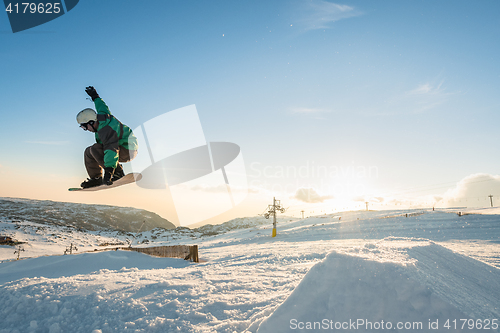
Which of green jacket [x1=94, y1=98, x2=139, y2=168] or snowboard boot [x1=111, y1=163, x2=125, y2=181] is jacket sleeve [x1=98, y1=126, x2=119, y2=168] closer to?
green jacket [x1=94, y1=98, x2=139, y2=168]

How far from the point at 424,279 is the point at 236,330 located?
255 centimetres

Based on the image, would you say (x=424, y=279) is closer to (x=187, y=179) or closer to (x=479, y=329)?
(x=479, y=329)

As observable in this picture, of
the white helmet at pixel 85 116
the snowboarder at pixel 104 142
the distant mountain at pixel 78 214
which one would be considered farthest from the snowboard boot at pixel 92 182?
the distant mountain at pixel 78 214

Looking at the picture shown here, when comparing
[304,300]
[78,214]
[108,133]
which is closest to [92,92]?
[108,133]

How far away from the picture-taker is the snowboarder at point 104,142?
3613 mm

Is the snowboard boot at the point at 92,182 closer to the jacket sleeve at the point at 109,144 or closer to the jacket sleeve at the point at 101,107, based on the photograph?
the jacket sleeve at the point at 109,144

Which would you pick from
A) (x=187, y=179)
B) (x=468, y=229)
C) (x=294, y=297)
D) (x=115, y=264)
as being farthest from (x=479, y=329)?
(x=468, y=229)

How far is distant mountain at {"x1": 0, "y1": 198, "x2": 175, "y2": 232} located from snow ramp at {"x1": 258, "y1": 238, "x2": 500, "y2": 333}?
60.7m

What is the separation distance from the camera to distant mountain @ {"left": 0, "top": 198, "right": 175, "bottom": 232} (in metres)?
61.8

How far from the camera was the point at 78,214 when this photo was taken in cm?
7419

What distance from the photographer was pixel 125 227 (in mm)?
83938

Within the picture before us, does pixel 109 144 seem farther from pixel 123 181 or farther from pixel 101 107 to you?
pixel 123 181

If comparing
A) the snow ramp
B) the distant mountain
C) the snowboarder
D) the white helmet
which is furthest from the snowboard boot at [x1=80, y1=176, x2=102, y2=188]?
the distant mountain

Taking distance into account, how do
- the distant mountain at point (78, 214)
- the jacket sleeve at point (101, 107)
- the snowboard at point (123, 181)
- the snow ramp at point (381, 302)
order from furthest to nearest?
the distant mountain at point (78, 214) < the snowboard at point (123, 181) < the jacket sleeve at point (101, 107) < the snow ramp at point (381, 302)
